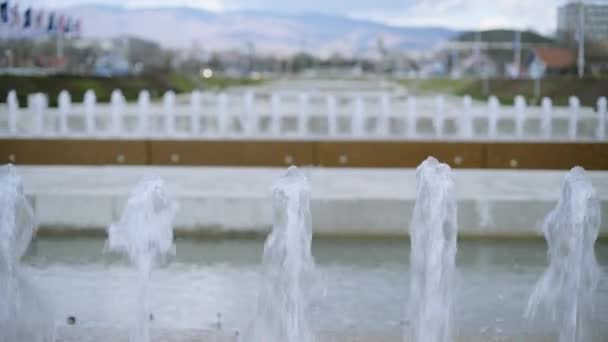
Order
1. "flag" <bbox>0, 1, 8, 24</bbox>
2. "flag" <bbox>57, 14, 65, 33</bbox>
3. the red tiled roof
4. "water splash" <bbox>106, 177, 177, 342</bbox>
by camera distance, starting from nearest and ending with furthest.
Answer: "water splash" <bbox>106, 177, 177, 342</bbox>, "flag" <bbox>0, 1, 8, 24</bbox>, "flag" <bbox>57, 14, 65, 33</bbox>, the red tiled roof

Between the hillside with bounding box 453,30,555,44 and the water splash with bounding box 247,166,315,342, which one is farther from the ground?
the hillside with bounding box 453,30,555,44

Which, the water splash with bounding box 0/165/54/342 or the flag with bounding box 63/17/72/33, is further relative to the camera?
the flag with bounding box 63/17/72/33

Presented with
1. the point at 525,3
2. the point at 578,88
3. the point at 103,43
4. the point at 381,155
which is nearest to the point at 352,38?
the point at 103,43

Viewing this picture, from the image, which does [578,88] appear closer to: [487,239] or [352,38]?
[487,239]

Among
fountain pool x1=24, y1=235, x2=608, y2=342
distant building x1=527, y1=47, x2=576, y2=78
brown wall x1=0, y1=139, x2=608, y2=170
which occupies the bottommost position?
fountain pool x1=24, y1=235, x2=608, y2=342

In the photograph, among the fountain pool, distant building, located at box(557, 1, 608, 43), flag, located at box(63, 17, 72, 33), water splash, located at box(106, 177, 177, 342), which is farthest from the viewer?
distant building, located at box(557, 1, 608, 43)

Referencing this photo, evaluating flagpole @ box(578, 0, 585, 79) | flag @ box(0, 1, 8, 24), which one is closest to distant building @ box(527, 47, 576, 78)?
flagpole @ box(578, 0, 585, 79)

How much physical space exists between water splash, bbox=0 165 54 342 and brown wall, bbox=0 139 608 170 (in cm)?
642

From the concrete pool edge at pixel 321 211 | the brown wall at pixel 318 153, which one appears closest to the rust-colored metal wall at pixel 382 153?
the brown wall at pixel 318 153

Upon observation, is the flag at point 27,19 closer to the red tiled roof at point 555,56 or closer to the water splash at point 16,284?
the red tiled roof at point 555,56

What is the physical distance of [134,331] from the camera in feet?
17.0

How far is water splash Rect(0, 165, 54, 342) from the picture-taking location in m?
5.12

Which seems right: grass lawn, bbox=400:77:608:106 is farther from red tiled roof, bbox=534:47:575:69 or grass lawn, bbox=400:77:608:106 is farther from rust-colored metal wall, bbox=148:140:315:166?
rust-colored metal wall, bbox=148:140:315:166

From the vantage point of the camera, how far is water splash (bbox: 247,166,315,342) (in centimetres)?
510
